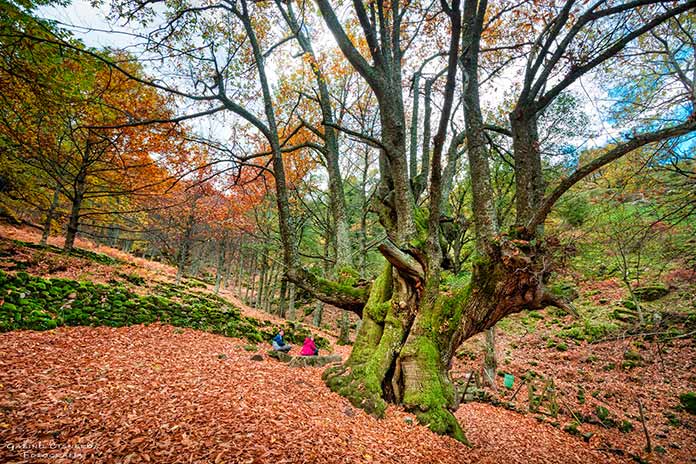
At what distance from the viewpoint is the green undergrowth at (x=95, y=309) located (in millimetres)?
5613

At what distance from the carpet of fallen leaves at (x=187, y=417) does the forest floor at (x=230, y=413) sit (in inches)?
0.6

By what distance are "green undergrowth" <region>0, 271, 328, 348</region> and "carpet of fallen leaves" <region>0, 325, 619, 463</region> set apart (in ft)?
1.45

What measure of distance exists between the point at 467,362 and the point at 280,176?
459 inches

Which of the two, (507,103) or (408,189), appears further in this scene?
(507,103)

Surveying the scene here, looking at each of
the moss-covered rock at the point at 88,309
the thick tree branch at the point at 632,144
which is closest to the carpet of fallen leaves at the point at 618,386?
the thick tree branch at the point at 632,144

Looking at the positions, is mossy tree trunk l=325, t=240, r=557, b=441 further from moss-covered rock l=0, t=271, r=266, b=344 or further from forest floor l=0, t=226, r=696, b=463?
moss-covered rock l=0, t=271, r=266, b=344

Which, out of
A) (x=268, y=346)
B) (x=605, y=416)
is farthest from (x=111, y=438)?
(x=605, y=416)

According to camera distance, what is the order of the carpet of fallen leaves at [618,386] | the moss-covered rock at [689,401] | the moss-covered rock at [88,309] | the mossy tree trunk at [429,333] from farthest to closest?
1. the moss-covered rock at [689,401]
2. the carpet of fallen leaves at [618,386]
3. the moss-covered rock at [88,309]
4. the mossy tree trunk at [429,333]

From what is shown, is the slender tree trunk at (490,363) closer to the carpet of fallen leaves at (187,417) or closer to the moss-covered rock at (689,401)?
the carpet of fallen leaves at (187,417)

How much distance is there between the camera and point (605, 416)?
24.1 ft

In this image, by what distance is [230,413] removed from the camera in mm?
3135

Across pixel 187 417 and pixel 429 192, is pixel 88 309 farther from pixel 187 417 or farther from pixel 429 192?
pixel 429 192

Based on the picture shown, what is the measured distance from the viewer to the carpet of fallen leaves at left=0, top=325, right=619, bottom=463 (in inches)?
93.4

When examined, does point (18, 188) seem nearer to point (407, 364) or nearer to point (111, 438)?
point (111, 438)
